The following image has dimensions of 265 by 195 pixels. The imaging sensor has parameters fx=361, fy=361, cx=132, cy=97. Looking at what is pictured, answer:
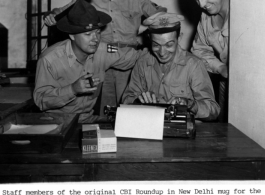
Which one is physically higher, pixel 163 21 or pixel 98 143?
pixel 163 21

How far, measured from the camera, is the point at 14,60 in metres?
5.38

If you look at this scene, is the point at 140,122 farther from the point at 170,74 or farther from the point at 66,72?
the point at 66,72

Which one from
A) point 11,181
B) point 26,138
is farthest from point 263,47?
point 11,181

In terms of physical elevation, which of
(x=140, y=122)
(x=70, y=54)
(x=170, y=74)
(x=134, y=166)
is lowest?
(x=134, y=166)

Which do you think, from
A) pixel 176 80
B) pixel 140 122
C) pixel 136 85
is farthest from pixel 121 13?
pixel 140 122

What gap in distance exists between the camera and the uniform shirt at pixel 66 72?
8.40ft

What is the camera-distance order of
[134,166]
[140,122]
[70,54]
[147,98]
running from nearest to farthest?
[134,166]
[140,122]
[147,98]
[70,54]

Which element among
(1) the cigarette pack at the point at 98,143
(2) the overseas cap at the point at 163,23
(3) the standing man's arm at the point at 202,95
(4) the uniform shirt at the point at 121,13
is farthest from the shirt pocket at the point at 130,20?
(1) the cigarette pack at the point at 98,143

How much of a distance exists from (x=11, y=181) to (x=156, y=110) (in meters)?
0.74

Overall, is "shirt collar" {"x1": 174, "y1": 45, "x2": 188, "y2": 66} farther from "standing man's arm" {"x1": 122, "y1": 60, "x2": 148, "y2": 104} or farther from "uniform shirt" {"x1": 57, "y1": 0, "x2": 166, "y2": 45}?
"uniform shirt" {"x1": 57, "y1": 0, "x2": 166, "y2": 45}

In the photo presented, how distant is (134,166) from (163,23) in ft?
3.97

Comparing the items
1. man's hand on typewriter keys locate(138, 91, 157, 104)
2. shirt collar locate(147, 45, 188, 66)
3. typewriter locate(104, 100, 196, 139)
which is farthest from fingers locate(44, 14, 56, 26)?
typewriter locate(104, 100, 196, 139)

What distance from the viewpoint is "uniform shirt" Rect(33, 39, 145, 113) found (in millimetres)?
2561

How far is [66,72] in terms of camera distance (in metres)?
2.79
